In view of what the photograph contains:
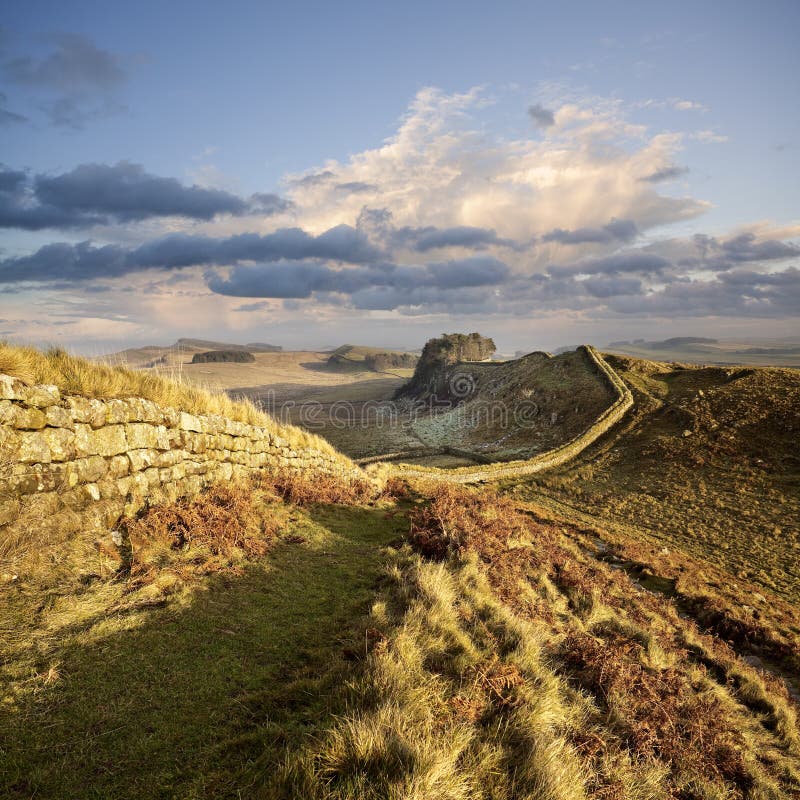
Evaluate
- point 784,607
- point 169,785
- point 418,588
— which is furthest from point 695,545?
point 169,785

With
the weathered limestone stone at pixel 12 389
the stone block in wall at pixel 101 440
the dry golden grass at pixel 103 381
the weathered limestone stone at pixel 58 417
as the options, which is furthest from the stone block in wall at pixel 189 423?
the weathered limestone stone at pixel 12 389

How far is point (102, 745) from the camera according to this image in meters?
3.78

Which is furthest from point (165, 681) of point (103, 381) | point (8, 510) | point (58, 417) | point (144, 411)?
point (103, 381)

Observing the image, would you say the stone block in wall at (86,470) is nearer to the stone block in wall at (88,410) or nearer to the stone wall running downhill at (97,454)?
the stone wall running downhill at (97,454)

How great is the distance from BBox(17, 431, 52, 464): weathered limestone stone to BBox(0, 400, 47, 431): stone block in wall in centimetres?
12

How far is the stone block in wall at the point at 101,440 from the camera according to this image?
744 cm

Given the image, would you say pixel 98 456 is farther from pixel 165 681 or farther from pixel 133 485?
pixel 165 681

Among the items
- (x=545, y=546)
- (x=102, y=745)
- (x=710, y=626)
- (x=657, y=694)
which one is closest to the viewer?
(x=102, y=745)

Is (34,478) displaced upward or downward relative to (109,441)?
downward

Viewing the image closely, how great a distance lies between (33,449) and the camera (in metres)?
6.67

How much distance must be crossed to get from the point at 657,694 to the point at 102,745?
7.50 meters

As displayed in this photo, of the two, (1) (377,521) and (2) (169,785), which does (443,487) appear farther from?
(2) (169,785)

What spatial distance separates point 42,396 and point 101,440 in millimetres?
1266

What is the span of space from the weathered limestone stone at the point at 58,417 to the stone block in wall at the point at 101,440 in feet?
0.58
